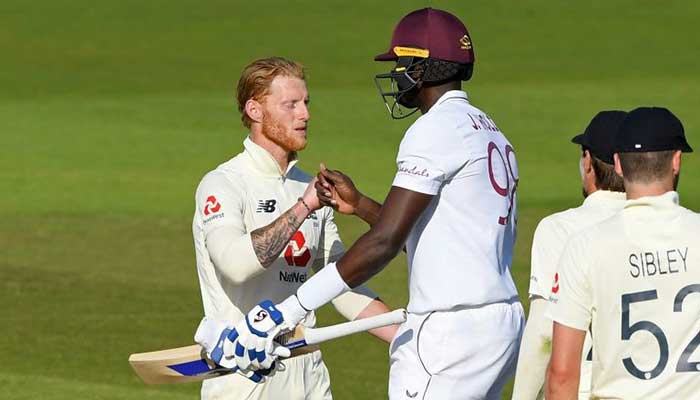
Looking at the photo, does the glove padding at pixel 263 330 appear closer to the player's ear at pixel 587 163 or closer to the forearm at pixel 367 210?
the forearm at pixel 367 210

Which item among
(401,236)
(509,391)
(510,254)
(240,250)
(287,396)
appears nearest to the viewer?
(401,236)

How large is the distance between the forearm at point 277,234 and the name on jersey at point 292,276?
510mm

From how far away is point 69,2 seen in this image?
44438 millimetres

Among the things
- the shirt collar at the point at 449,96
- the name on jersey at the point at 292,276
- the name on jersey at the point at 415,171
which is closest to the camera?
the name on jersey at the point at 415,171

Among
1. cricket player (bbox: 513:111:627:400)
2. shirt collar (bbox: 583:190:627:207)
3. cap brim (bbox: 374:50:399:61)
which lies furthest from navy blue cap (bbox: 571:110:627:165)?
cap brim (bbox: 374:50:399:61)

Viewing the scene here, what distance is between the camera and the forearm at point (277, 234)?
686 centimetres

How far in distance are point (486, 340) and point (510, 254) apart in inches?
18.6

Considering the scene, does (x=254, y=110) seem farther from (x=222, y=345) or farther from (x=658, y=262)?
(x=658, y=262)

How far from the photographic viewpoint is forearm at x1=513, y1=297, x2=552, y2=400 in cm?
666

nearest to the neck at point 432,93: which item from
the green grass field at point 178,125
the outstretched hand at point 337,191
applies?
the outstretched hand at point 337,191

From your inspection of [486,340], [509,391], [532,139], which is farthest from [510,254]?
[532,139]

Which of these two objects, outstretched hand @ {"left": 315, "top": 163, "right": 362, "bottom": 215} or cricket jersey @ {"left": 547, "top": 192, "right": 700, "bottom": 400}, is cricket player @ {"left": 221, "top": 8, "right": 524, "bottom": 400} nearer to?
outstretched hand @ {"left": 315, "top": 163, "right": 362, "bottom": 215}

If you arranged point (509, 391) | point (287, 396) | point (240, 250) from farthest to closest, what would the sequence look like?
point (509, 391) < point (287, 396) < point (240, 250)

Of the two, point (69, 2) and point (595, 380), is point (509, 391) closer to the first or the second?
point (595, 380)
